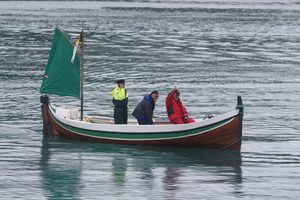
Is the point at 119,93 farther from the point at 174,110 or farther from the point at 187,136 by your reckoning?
the point at 187,136

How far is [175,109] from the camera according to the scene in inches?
1537

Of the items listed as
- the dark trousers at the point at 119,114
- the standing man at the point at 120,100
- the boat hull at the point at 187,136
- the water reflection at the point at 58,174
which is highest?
the standing man at the point at 120,100

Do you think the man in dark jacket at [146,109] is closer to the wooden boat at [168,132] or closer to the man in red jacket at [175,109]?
the wooden boat at [168,132]

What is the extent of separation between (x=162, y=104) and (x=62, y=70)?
1210cm

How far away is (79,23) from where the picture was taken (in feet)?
411

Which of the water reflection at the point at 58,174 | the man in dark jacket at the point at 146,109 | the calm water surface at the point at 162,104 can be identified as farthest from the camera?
the man in dark jacket at the point at 146,109

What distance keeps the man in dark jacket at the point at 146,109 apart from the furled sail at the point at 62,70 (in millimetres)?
4613

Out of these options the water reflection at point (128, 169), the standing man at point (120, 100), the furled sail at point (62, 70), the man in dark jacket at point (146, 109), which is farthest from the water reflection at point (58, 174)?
the furled sail at point (62, 70)

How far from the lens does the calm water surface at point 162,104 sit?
34188mm

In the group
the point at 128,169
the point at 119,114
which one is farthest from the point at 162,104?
the point at 128,169

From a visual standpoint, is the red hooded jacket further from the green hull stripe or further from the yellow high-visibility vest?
the yellow high-visibility vest

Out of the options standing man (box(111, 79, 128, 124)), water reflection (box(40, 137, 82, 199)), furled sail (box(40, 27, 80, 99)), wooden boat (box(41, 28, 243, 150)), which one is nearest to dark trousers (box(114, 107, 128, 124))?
standing man (box(111, 79, 128, 124))

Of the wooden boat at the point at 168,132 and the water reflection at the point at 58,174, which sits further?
the wooden boat at the point at 168,132

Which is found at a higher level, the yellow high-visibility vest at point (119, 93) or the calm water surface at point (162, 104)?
the yellow high-visibility vest at point (119, 93)
